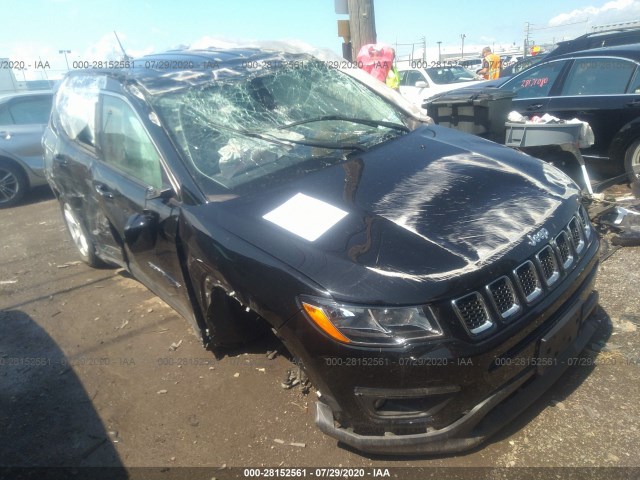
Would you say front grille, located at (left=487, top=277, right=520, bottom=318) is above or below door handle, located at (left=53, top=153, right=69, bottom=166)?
below

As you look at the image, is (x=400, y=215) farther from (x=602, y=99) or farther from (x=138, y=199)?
(x=602, y=99)

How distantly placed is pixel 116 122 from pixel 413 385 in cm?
Answer: 259

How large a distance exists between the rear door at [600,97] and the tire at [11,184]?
7.80 metres

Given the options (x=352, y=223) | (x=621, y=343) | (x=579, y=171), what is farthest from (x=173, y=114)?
(x=579, y=171)

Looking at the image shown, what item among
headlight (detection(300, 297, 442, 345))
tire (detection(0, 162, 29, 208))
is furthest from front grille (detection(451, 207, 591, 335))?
tire (detection(0, 162, 29, 208))

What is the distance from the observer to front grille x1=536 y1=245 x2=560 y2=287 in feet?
6.92

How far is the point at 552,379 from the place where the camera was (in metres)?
2.21

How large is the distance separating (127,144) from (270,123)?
953 millimetres

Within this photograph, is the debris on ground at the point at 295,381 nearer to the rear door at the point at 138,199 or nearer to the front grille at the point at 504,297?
the rear door at the point at 138,199

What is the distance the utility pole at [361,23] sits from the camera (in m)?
6.70

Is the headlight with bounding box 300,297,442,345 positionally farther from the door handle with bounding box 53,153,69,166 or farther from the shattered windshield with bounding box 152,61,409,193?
the door handle with bounding box 53,153,69,166

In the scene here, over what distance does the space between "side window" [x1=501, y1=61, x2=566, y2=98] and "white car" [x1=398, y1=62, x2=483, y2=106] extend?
252 inches

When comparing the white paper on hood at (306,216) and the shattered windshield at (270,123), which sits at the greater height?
the shattered windshield at (270,123)

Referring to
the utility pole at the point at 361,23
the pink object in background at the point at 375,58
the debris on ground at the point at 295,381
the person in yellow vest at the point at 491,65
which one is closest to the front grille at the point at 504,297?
the debris on ground at the point at 295,381
